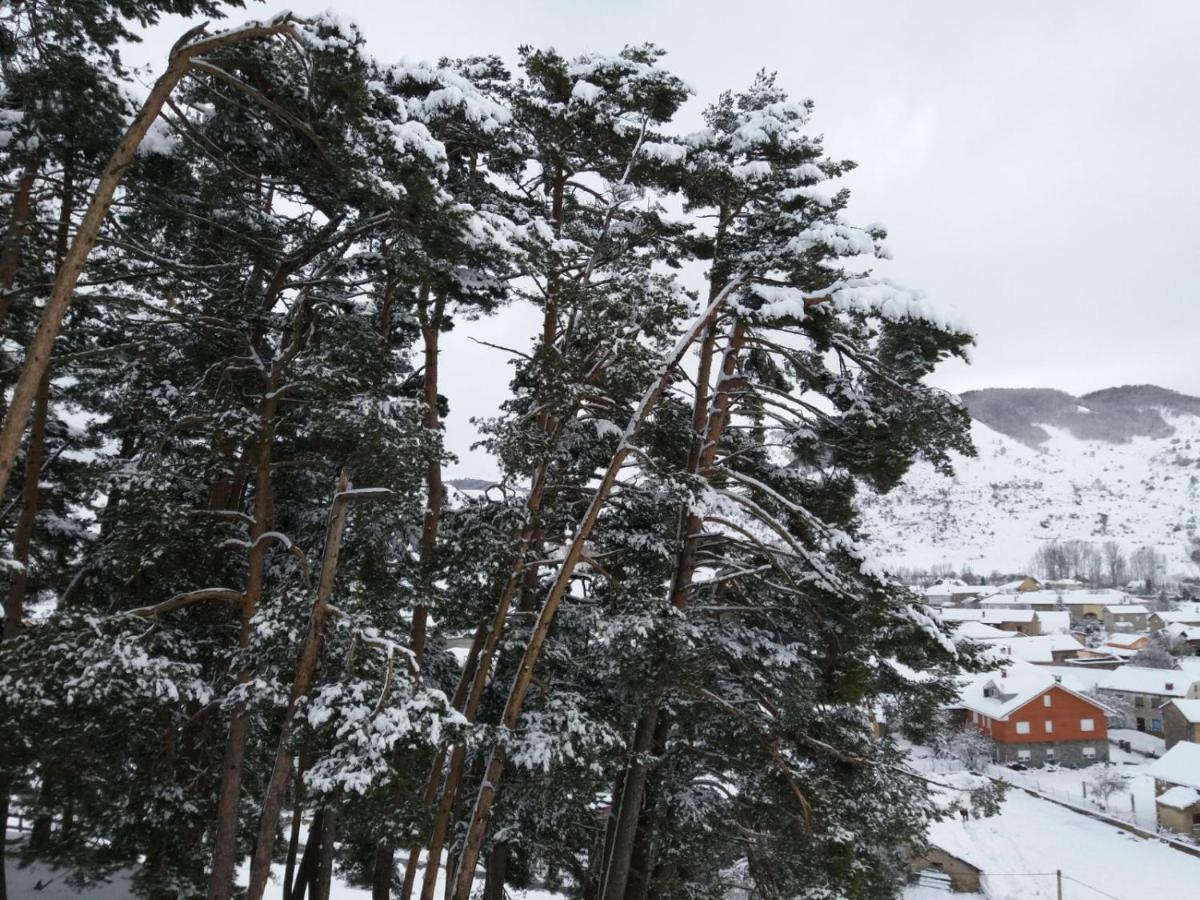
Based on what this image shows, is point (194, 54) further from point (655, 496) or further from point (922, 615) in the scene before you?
point (922, 615)

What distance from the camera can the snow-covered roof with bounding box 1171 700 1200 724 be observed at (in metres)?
43.2

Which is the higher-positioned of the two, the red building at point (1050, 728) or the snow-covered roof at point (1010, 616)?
the snow-covered roof at point (1010, 616)

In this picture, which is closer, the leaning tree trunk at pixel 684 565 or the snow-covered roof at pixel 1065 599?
the leaning tree trunk at pixel 684 565

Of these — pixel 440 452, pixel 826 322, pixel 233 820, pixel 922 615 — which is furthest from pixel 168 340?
pixel 922 615

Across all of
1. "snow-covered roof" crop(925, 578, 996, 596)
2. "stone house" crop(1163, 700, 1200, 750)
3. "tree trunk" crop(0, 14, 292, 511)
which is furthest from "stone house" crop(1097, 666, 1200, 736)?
"tree trunk" crop(0, 14, 292, 511)

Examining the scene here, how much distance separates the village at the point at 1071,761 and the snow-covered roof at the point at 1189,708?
6cm

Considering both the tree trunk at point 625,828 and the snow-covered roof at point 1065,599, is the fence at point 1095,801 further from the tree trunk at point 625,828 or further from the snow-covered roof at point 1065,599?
the snow-covered roof at point 1065,599

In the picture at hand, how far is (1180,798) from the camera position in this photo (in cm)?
3269

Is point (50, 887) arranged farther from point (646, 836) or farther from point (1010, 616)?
point (1010, 616)

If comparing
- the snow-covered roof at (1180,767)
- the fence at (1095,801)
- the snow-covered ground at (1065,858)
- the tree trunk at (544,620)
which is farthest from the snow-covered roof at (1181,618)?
the tree trunk at (544,620)

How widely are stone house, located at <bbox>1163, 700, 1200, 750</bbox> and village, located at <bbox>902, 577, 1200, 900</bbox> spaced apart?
3.4 inches

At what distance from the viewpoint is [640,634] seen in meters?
7.92

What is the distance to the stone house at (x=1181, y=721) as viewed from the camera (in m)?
43.3

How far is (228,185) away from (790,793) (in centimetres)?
1102
